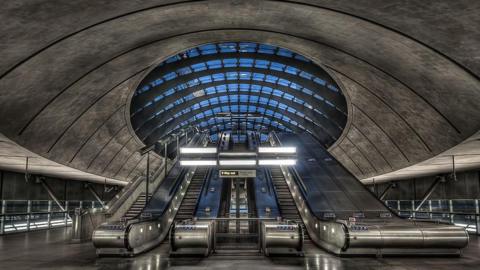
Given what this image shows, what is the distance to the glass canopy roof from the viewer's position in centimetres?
2927

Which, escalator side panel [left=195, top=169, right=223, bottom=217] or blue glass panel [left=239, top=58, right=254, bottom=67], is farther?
blue glass panel [left=239, top=58, right=254, bottom=67]

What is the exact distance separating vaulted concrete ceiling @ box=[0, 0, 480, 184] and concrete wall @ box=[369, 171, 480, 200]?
16.3ft

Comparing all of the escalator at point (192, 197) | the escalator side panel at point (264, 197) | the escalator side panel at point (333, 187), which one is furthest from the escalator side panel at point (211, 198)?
the escalator side panel at point (333, 187)

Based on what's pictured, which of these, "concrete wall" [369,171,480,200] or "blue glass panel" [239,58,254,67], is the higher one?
"blue glass panel" [239,58,254,67]

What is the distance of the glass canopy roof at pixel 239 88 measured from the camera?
29266mm

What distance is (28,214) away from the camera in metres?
20.4

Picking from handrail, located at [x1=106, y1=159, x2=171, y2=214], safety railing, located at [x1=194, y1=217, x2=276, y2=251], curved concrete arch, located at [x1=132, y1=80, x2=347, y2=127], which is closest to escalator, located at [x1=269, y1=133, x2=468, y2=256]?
safety railing, located at [x1=194, y1=217, x2=276, y2=251]

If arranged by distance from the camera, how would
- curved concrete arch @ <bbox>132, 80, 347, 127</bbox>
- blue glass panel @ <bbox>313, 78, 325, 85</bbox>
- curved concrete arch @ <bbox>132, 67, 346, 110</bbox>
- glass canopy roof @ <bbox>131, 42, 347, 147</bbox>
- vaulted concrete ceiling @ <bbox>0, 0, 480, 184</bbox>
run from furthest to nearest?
curved concrete arch @ <bbox>132, 80, 347, 127</bbox>
blue glass panel @ <bbox>313, 78, 325, 85</bbox>
curved concrete arch @ <bbox>132, 67, 346, 110</bbox>
glass canopy roof @ <bbox>131, 42, 347, 147</bbox>
vaulted concrete ceiling @ <bbox>0, 0, 480, 184</bbox>

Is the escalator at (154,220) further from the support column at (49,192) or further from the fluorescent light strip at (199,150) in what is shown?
the support column at (49,192)

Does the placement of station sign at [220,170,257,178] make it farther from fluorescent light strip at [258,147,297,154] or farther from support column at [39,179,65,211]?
support column at [39,179,65,211]

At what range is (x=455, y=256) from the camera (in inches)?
456

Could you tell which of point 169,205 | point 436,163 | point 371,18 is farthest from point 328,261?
point 436,163

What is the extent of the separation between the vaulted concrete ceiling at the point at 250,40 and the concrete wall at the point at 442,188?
495cm

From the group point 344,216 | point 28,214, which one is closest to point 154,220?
point 344,216
